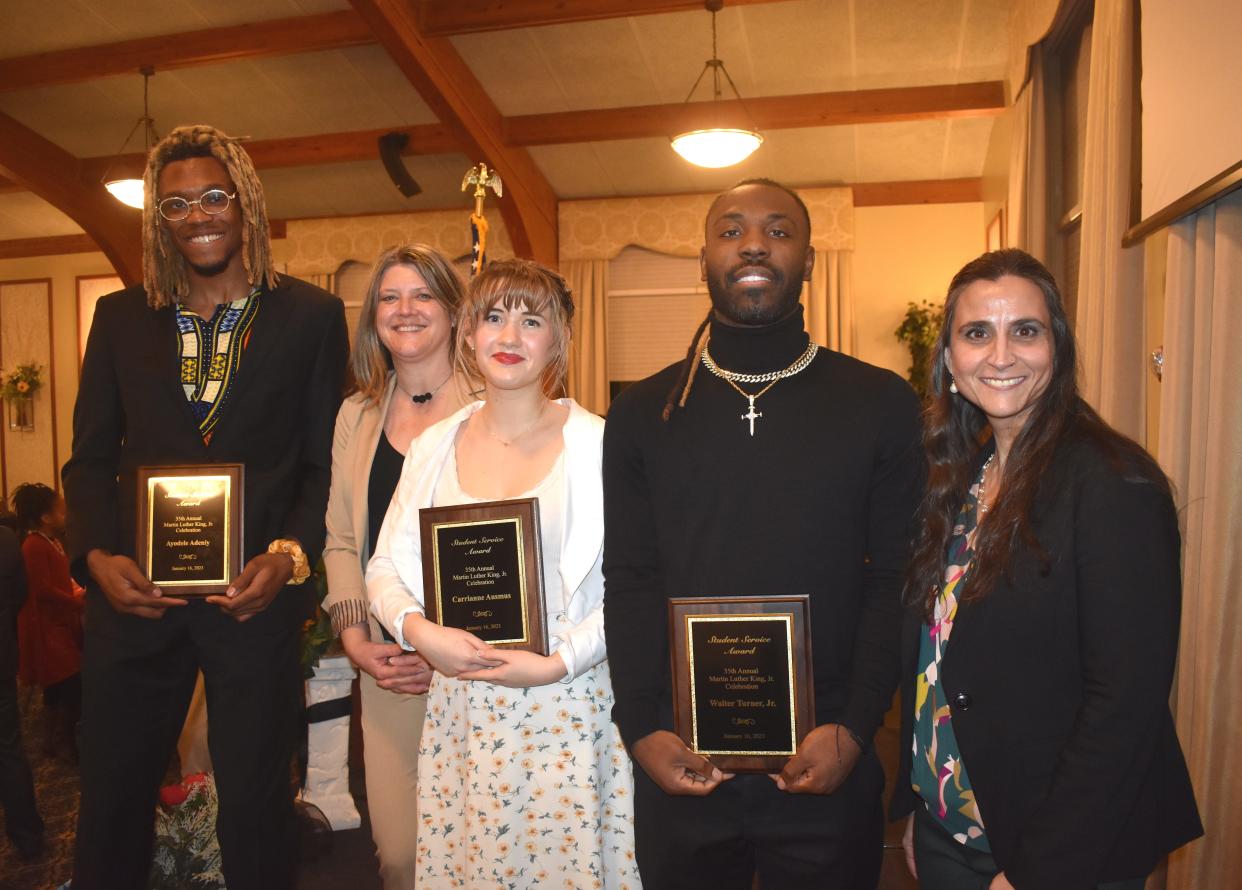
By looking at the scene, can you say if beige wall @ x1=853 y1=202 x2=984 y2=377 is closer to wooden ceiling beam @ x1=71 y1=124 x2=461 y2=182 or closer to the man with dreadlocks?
wooden ceiling beam @ x1=71 y1=124 x2=461 y2=182

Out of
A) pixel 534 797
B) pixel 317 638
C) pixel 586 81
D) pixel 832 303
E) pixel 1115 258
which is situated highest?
pixel 586 81

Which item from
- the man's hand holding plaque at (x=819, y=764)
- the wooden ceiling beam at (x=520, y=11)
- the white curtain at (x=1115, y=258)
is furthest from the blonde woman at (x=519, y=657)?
the wooden ceiling beam at (x=520, y=11)

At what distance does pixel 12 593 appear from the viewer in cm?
388

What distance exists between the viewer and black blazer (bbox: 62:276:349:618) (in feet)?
7.18

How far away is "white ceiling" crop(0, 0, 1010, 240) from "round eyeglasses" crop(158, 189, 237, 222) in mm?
5262

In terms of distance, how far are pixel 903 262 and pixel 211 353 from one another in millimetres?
8600

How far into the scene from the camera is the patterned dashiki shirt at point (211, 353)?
2.21 m

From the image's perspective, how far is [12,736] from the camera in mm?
3750

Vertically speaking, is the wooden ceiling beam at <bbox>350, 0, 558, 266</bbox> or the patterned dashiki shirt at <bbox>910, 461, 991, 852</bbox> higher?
the wooden ceiling beam at <bbox>350, 0, 558, 266</bbox>

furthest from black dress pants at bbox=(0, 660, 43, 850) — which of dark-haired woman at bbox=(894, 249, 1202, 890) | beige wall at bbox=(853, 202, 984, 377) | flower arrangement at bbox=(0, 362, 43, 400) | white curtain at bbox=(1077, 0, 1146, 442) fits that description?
flower arrangement at bbox=(0, 362, 43, 400)

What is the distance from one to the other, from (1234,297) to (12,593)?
4.43 meters

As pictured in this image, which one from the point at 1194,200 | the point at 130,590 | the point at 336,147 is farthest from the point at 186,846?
the point at 336,147

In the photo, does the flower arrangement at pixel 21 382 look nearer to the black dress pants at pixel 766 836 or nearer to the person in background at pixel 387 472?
the person in background at pixel 387 472

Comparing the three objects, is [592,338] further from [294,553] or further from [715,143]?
[294,553]
